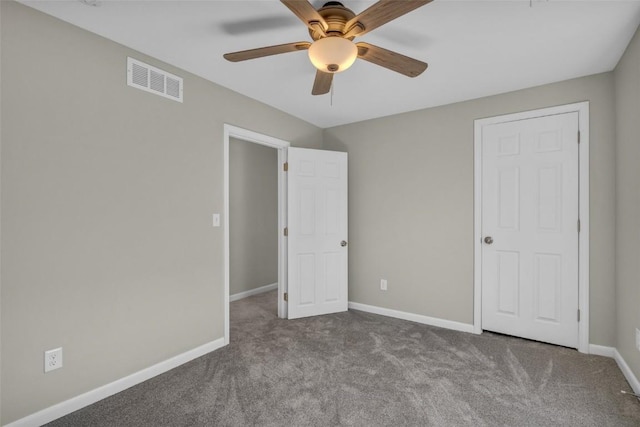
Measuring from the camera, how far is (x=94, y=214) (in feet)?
6.86

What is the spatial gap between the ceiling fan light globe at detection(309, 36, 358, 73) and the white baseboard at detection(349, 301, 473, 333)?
2.84m

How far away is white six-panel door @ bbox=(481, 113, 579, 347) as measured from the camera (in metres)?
2.82

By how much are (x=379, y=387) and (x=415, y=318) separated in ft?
5.00

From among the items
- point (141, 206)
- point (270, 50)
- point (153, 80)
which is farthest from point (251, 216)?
point (270, 50)

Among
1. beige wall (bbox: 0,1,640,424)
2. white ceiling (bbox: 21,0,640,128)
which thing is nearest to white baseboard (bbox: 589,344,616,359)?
beige wall (bbox: 0,1,640,424)

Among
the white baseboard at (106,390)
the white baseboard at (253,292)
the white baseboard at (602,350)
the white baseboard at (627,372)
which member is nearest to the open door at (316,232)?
the white baseboard at (106,390)

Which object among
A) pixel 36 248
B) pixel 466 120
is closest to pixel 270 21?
pixel 36 248

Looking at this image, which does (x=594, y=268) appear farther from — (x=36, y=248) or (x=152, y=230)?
(x=36, y=248)

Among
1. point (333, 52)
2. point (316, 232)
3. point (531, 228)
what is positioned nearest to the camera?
point (333, 52)

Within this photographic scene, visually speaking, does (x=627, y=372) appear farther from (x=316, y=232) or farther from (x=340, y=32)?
(x=340, y=32)

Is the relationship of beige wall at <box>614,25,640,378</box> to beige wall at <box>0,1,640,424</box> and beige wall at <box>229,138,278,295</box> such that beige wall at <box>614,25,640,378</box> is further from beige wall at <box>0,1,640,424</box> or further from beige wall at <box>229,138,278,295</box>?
beige wall at <box>229,138,278,295</box>

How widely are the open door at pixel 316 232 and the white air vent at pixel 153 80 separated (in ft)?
4.49

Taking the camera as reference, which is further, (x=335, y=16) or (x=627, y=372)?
(x=627, y=372)

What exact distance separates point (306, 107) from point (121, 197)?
2.07 meters
